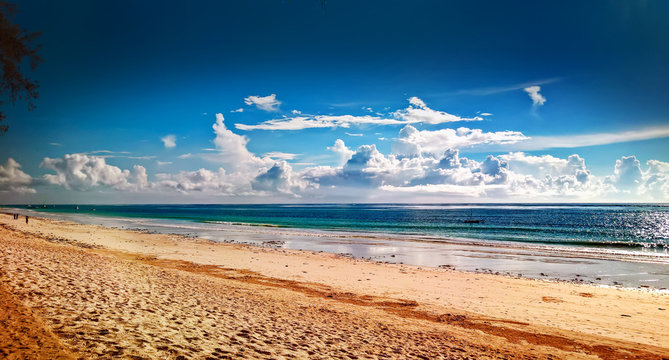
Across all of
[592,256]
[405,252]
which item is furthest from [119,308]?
[592,256]

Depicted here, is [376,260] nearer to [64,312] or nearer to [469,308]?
[469,308]

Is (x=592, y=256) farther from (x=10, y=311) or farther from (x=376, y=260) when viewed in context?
(x=10, y=311)

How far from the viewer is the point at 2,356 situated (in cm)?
545

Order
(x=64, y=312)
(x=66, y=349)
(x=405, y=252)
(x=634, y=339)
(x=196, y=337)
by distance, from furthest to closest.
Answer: (x=405, y=252), (x=634, y=339), (x=64, y=312), (x=196, y=337), (x=66, y=349)

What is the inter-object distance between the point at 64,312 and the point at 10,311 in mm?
992

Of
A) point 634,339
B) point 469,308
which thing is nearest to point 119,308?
point 469,308

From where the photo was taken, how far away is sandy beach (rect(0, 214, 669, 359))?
723cm

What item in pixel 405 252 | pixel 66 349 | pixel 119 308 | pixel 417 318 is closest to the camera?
Result: pixel 66 349

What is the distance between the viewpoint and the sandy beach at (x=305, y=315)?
723cm

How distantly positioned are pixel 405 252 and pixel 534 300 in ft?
57.0

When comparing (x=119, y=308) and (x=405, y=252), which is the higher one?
(x=119, y=308)

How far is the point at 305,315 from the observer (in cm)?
1120

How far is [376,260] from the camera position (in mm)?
27219

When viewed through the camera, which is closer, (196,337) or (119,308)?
(196,337)
